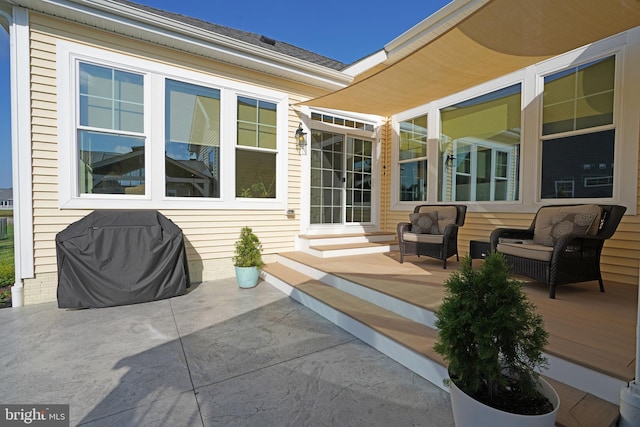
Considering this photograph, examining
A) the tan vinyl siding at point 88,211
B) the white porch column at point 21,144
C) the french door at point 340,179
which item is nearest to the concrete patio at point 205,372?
the white porch column at point 21,144

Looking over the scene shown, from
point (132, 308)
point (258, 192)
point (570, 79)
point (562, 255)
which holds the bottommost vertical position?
point (132, 308)

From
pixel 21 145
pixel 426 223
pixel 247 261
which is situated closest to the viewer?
pixel 21 145

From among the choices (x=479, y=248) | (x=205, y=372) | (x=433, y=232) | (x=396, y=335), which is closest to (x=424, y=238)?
(x=433, y=232)

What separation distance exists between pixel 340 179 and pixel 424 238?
8.11 ft

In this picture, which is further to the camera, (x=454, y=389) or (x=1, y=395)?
(x=1, y=395)

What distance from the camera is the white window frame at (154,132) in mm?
3740

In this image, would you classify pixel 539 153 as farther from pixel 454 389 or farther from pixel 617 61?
pixel 454 389

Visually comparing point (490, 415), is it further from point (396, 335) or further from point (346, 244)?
point (346, 244)

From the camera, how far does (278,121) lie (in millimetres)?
5355

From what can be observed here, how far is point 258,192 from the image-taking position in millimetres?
5234

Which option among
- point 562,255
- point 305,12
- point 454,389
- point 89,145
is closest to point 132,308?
point 89,145

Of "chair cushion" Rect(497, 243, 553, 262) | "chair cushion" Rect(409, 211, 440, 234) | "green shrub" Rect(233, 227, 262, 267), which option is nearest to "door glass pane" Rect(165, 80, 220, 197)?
"green shrub" Rect(233, 227, 262, 267)

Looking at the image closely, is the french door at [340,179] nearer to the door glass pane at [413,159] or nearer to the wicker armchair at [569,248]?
the door glass pane at [413,159]

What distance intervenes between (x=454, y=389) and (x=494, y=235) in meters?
2.68
